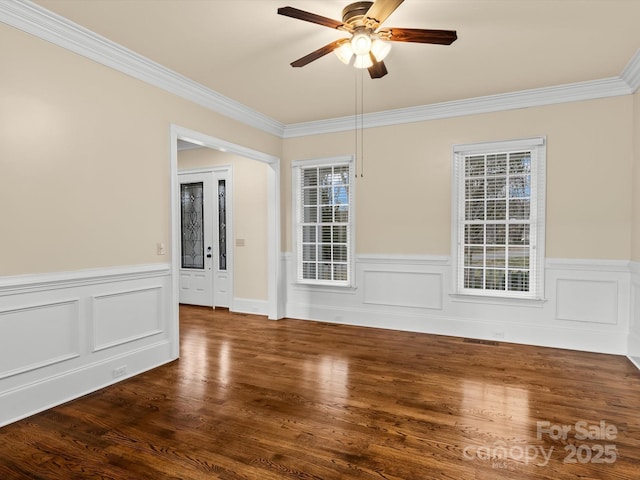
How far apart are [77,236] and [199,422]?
5.77ft

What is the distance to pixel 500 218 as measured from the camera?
4.70m

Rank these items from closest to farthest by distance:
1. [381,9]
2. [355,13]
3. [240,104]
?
[381,9] → [355,13] → [240,104]

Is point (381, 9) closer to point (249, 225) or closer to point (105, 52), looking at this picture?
point (105, 52)

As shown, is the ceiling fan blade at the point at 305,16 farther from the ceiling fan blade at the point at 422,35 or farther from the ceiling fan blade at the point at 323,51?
the ceiling fan blade at the point at 422,35

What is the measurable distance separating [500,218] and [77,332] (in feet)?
14.7

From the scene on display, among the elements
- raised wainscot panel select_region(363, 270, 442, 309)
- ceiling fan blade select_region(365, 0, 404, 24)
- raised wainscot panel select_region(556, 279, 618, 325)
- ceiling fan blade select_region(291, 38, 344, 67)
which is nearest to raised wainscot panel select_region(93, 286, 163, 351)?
ceiling fan blade select_region(291, 38, 344, 67)

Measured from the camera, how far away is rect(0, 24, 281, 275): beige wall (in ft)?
9.00

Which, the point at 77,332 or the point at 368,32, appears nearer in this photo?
the point at 368,32

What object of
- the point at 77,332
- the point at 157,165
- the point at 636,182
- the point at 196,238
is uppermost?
the point at 157,165

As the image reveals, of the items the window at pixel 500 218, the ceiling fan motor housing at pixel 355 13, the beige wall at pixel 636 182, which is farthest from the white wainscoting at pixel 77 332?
the beige wall at pixel 636 182

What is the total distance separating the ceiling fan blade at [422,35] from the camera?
2459 millimetres

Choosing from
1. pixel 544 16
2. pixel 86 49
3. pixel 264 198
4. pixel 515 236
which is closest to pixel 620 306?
pixel 515 236

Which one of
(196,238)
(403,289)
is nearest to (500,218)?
(403,289)

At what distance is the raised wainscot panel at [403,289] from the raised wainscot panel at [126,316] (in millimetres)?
2775
